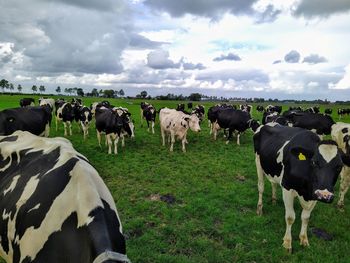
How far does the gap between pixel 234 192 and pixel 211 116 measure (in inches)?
520

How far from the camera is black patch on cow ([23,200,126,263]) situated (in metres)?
3.06

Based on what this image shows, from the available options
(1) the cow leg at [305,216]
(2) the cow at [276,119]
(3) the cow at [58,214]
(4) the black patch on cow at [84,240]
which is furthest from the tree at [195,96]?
(4) the black patch on cow at [84,240]

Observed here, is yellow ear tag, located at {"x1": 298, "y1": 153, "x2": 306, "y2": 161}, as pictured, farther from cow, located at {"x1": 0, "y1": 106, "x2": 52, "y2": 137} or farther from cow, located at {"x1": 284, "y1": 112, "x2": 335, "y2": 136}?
cow, located at {"x1": 284, "y1": 112, "x2": 335, "y2": 136}

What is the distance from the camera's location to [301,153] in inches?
274

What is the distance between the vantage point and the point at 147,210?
993cm

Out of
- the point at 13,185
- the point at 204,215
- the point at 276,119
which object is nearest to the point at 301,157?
the point at 204,215

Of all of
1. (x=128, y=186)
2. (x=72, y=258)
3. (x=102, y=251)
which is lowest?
(x=128, y=186)

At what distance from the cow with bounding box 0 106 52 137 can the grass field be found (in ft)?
9.56

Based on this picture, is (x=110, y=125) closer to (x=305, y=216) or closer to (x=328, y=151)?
(x=305, y=216)

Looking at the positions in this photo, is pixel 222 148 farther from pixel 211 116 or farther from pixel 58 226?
pixel 58 226

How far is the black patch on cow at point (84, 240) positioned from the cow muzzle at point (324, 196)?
174 inches

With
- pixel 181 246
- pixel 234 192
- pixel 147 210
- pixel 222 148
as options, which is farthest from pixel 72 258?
pixel 222 148

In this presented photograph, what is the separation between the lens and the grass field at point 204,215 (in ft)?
24.6

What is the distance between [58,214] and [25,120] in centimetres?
1290
